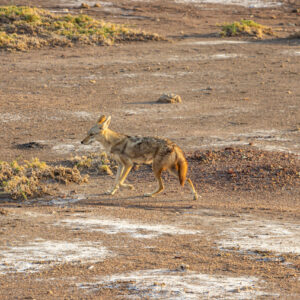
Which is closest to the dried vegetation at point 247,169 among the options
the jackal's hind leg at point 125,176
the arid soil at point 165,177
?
the arid soil at point 165,177

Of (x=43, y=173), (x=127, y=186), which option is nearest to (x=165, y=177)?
(x=127, y=186)

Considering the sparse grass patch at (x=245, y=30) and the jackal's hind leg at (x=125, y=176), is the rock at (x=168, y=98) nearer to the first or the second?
the jackal's hind leg at (x=125, y=176)

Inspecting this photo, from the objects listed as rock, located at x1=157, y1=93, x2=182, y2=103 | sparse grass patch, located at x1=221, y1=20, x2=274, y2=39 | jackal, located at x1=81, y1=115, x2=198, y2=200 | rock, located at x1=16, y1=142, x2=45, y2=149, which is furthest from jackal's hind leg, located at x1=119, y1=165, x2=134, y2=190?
sparse grass patch, located at x1=221, y1=20, x2=274, y2=39

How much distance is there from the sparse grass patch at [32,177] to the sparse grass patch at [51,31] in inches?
500

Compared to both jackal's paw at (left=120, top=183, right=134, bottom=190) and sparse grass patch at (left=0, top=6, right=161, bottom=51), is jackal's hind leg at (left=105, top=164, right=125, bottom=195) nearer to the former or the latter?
jackal's paw at (left=120, top=183, right=134, bottom=190)

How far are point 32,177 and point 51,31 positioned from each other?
15.8 meters

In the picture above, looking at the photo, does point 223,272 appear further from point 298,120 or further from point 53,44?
point 53,44

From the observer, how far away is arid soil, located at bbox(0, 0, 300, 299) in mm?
6945

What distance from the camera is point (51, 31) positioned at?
26125 millimetres

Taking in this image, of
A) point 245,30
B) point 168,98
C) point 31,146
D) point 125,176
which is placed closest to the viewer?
point 125,176

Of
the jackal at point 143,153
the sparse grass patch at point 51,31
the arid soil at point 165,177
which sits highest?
the sparse grass patch at point 51,31

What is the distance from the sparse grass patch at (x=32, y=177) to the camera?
11.0m

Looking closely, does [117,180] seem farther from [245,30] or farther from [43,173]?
[245,30]

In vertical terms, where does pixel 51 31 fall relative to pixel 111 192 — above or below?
above
